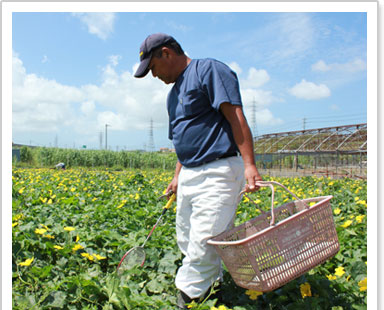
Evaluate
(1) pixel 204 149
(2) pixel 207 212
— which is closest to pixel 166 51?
(1) pixel 204 149

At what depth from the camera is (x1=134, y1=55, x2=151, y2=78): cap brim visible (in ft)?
6.83

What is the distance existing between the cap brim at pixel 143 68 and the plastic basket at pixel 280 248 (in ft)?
3.35

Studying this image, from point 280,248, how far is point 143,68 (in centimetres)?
137

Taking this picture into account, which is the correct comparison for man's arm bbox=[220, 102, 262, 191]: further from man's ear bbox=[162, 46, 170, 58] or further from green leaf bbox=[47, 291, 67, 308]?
green leaf bbox=[47, 291, 67, 308]

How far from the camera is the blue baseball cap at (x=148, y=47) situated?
204 centimetres

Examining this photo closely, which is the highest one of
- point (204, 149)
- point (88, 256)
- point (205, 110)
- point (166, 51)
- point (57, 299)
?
point (166, 51)

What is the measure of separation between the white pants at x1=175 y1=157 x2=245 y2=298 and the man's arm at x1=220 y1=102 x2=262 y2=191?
115mm

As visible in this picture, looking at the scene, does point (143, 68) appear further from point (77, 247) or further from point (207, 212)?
point (77, 247)

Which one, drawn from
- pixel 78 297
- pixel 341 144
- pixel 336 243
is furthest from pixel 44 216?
pixel 341 144

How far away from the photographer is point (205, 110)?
6.58 feet

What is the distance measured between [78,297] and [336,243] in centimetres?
166

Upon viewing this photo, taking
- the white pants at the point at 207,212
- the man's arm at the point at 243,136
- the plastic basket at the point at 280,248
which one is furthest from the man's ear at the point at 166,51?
the plastic basket at the point at 280,248

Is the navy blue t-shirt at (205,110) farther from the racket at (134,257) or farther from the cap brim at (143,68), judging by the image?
the racket at (134,257)
